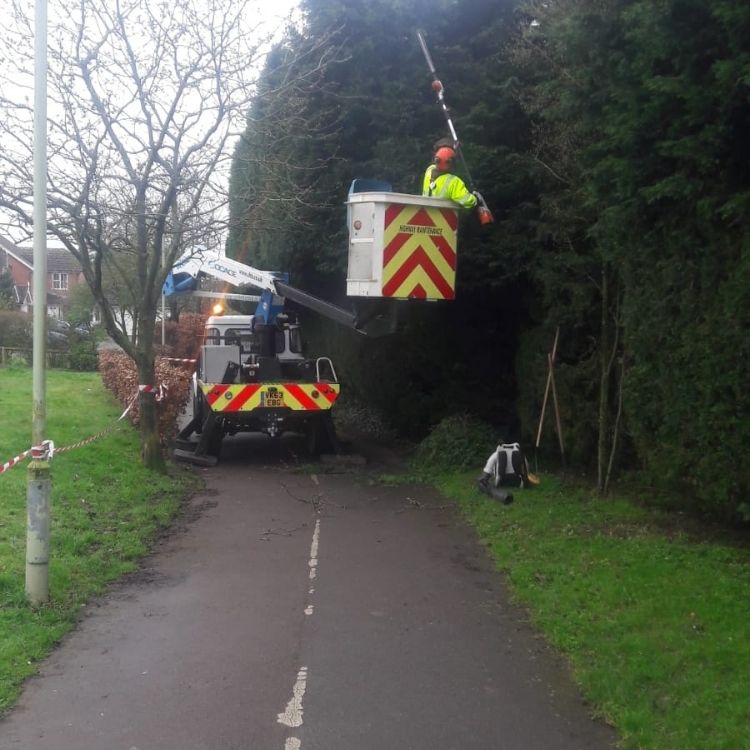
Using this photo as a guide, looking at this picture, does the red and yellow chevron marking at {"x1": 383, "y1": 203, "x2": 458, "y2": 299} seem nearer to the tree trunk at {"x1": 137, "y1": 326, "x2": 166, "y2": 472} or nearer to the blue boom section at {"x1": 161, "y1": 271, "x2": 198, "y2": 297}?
the tree trunk at {"x1": 137, "y1": 326, "x2": 166, "y2": 472}

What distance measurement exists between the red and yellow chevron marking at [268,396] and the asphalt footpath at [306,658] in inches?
165

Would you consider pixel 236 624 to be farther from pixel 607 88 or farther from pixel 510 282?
pixel 510 282

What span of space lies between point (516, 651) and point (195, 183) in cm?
735

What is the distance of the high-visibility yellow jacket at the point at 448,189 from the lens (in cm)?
925

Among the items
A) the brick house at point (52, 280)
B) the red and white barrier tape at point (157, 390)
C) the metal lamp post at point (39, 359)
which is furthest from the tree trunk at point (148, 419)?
the brick house at point (52, 280)

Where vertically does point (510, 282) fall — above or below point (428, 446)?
above

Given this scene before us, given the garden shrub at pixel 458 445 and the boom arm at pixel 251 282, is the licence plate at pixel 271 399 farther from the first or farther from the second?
the garden shrub at pixel 458 445

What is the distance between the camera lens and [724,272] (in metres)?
6.80

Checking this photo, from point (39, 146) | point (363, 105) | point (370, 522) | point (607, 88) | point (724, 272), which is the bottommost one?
point (370, 522)

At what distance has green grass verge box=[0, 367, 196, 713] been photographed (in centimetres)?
611

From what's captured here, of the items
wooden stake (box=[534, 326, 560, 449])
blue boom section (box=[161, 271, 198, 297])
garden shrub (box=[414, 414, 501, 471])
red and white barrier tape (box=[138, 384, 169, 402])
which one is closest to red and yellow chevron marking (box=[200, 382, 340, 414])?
red and white barrier tape (box=[138, 384, 169, 402])

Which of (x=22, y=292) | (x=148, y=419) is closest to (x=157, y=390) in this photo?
(x=148, y=419)

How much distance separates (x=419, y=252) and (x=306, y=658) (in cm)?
471

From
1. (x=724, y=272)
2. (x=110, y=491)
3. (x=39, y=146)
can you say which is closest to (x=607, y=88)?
(x=724, y=272)
